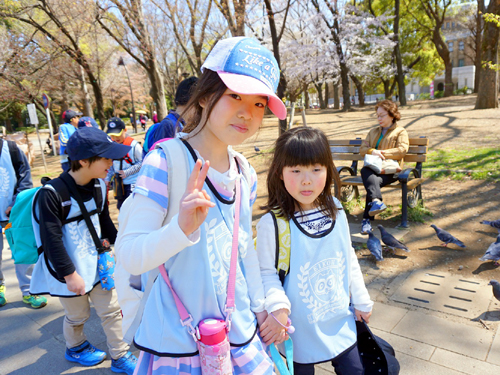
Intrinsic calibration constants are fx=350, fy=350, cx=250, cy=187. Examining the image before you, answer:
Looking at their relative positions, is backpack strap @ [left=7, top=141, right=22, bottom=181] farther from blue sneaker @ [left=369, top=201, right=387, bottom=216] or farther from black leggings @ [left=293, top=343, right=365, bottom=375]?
blue sneaker @ [left=369, top=201, right=387, bottom=216]

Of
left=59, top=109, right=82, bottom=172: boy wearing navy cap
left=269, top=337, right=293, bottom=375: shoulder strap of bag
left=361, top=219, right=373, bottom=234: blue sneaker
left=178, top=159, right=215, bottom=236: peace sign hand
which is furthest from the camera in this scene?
left=59, top=109, right=82, bottom=172: boy wearing navy cap

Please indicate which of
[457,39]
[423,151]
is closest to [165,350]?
[423,151]

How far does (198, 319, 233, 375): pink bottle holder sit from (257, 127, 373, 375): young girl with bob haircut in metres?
0.29

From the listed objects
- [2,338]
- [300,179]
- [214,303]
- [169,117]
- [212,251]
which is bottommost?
[2,338]

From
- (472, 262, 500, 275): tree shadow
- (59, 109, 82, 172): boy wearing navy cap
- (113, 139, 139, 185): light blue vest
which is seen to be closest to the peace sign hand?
(113, 139, 139, 185): light blue vest

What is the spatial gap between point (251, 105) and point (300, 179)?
22.4 inches

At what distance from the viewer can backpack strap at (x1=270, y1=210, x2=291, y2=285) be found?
1602 mm

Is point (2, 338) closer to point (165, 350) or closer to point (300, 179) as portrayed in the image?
point (165, 350)

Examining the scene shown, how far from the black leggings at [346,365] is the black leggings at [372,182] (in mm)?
3096

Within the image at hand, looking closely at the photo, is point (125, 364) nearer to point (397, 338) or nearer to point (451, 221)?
point (397, 338)

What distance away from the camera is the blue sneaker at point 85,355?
2.60m

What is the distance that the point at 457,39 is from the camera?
5716 cm

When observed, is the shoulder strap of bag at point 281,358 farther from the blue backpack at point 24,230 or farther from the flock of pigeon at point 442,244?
the flock of pigeon at point 442,244

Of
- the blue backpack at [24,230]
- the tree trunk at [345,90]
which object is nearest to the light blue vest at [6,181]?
the blue backpack at [24,230]
